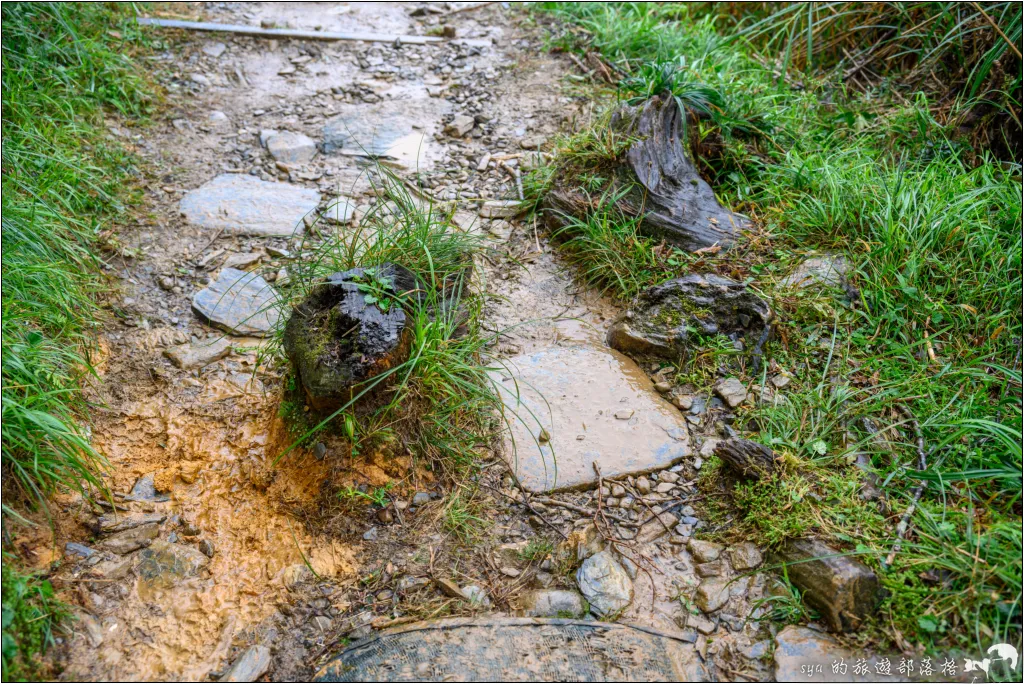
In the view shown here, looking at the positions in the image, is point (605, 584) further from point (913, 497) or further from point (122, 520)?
point (122, 520)

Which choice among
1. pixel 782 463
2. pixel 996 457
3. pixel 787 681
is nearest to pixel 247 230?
pixel 782 463

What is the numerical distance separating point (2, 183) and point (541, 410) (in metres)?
2.40

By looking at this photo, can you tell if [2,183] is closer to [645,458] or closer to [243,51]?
[243,51]

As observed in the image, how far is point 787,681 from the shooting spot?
6.33 ft

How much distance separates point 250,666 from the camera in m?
1.99

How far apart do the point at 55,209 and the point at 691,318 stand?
2.64m

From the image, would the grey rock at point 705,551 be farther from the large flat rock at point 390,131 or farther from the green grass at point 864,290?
the large flat rock at point 390,131

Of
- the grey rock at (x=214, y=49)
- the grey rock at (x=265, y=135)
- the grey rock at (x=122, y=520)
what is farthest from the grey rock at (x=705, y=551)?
the grey rock at (x=214, y=49)

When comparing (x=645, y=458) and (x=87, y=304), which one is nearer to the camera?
(x=645, y=458)

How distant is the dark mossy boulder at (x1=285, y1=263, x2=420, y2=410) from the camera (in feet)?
7.49

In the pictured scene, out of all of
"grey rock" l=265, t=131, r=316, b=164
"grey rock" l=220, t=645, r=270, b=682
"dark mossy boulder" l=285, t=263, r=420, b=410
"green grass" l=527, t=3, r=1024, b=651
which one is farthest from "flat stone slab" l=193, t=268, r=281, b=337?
"green grass" l=527, t=3, r=1024, b=651

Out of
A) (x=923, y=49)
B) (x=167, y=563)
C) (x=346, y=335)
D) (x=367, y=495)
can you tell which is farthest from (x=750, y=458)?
(x=923, y=49)

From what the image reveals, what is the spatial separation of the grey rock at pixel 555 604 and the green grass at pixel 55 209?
134 cm

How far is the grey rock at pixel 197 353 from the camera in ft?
9.16
